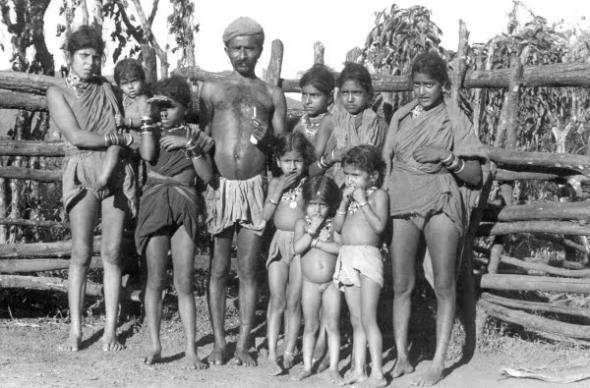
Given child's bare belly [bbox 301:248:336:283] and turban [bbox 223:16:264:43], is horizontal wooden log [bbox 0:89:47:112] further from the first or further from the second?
child's bare belly [bbox 301:248:336:283]

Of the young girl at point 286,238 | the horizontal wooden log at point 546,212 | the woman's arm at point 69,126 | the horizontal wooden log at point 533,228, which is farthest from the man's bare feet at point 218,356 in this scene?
the horizontal wooden log at point 546,212

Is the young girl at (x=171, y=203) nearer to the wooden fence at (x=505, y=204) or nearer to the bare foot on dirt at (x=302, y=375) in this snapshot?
the bare foot on dirt at (x=302, y=375)

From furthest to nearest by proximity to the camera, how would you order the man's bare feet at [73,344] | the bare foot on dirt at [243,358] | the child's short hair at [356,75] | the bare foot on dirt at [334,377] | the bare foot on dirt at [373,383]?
the man's bare feet at [73,344] → the bare foot on dirt at [243,358] → the child's short hair at [356,75] → the bare foot on dirt at [334,377] → the bare foot on dirt at [373,383]

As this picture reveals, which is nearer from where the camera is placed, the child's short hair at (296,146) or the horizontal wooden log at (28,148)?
the child's short hair at (296,146)

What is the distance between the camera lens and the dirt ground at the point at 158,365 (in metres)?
5.41

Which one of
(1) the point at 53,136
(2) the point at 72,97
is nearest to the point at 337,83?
(2) the point at 72,97

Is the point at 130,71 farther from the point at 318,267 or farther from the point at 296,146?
the point at 318,267

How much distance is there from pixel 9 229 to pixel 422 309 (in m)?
3.62

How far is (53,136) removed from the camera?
786cm

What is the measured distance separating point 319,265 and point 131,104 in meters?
1.70

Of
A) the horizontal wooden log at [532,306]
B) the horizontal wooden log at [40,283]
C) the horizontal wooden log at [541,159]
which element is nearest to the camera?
the horizontal wooden log at [541,159]

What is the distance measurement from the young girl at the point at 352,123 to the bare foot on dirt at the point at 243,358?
1249mm

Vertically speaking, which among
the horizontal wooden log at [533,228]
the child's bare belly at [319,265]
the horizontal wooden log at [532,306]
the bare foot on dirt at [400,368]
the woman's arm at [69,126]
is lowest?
the bare foot on dirt at [400,368]

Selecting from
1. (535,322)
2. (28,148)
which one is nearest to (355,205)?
(535,322)
